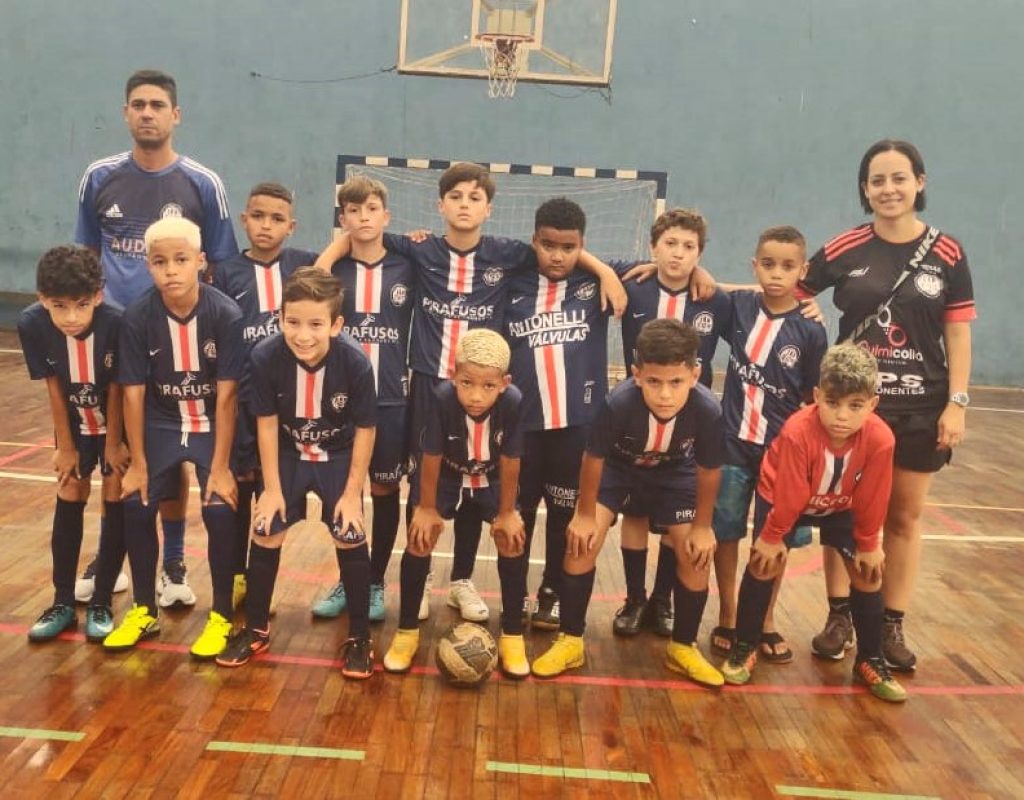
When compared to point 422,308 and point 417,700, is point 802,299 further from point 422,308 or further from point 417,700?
point 417,700

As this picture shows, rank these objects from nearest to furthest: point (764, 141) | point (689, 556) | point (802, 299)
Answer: point (689, 556), point (802, 299), point (764, 141)

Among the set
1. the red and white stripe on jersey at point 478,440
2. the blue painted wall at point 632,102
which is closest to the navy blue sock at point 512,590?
the red and white stripe on jersey at point 478,440

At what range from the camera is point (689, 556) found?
3.22 meters

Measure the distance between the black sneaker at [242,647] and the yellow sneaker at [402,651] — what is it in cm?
46

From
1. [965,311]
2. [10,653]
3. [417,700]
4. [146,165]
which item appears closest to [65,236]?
[146,165]

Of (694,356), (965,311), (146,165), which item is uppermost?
(146,165)

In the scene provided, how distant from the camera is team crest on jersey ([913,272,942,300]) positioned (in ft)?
10.7

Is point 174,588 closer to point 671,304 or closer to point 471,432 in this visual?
point 471,432

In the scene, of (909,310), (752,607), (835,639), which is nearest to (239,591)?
(752,607)

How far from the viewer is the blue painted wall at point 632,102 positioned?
10.5 meters

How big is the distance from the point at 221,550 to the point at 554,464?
1.30 meters

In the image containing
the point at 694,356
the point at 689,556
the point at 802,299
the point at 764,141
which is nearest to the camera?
the point at 694,356

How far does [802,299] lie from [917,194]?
55 cm

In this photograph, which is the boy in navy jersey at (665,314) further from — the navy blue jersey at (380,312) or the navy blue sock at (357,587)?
the navy blue sock at (357,587)
